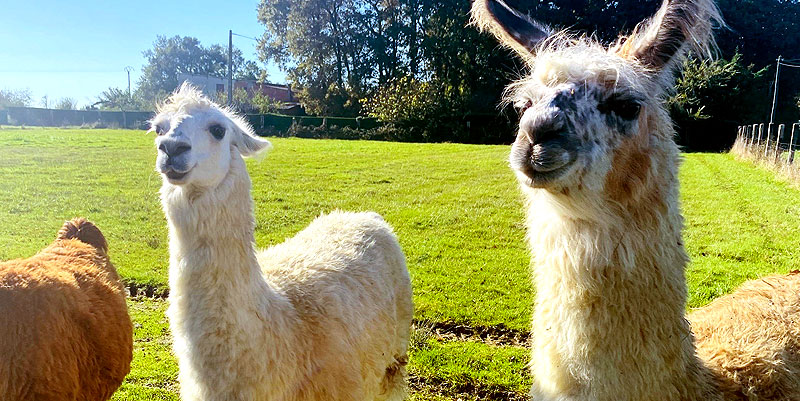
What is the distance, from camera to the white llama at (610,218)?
1.86 m

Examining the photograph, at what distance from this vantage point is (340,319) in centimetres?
326

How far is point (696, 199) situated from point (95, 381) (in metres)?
12.5

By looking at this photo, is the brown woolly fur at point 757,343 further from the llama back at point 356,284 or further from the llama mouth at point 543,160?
the llama back at point 356,284

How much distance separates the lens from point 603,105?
6.36 ft

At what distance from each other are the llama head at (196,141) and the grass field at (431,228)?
923mm

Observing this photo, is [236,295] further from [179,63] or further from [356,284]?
[179,63]

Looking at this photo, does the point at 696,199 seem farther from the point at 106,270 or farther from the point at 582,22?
the point at 582,22

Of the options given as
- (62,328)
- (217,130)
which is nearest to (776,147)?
(217,130)

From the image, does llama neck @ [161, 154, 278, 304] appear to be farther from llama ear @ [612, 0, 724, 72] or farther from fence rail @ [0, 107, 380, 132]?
fence rail @ [0, 107, 380, 132]

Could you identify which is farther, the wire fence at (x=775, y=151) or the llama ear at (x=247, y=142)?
the wire fence at (x=775, y=151)

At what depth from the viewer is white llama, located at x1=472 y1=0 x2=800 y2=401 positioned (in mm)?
1863

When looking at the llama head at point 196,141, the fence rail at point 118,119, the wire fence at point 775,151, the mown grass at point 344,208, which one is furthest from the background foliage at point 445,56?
the llama head at point 196,141

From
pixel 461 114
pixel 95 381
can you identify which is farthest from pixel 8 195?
pixel 461 114

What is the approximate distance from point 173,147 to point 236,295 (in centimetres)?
78
